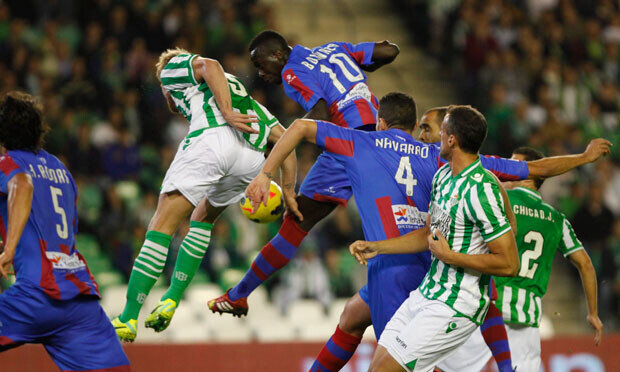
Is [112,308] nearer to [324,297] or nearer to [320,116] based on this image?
[324,297]

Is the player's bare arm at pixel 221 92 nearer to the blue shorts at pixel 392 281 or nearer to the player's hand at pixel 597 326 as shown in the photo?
the blue shorts at pixel 392 281

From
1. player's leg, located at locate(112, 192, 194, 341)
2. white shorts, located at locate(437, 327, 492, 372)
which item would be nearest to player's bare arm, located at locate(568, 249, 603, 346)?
white shorts, located at locate(437, 327, 492, 372)

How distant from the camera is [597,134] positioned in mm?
14203

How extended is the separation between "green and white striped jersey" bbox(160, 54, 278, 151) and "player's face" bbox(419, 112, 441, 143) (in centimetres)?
114

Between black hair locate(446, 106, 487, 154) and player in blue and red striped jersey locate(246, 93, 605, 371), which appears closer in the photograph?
black hair locate(446, 106, 487, 154)

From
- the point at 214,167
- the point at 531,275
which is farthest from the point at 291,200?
the point at 531,275

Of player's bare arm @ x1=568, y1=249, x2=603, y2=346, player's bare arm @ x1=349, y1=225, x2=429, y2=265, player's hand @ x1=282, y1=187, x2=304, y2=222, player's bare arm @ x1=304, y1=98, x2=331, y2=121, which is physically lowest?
player's bare arm @ x1=568, y1=249, x2=603, y2=346

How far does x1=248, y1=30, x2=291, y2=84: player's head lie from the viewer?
6574 mm

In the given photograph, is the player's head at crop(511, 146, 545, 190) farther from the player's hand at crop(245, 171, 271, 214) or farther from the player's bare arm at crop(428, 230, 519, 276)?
the player's hand at crop(245, 171, 271, 214)

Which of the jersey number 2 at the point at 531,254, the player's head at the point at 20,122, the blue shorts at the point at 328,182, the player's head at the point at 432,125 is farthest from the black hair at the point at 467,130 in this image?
the player's head at the point at 20,122

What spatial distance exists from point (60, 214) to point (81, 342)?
763 mm

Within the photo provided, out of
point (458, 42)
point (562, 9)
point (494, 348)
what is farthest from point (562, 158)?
point (562, 9)

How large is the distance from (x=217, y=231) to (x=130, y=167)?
159 centimetres

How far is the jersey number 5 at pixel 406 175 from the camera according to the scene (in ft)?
18.2
